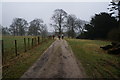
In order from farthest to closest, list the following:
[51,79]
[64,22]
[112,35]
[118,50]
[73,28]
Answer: [73,28] < [64,22] < [112,35] < [118,50] < [51,79]

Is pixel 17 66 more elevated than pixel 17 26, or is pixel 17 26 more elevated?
pixel 17 26

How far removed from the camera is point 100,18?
43.5 metres

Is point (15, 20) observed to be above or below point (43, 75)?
above

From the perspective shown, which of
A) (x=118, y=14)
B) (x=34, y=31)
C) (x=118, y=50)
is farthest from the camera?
(x=34, y=31)

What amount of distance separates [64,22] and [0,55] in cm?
4807

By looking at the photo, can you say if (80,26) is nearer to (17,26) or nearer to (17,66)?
(17,26)

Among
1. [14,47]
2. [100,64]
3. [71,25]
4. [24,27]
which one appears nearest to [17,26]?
[24,27]

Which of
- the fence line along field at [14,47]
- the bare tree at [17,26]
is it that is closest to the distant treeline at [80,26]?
the bare tree at [17,26]

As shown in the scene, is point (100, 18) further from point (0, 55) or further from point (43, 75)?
point (43, 75)

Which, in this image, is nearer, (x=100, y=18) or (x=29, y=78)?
(x=29, y=78)

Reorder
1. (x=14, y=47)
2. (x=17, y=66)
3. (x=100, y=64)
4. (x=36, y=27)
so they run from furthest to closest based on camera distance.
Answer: (x=36, y=27), (x=14, y=47), (x=100, y=64), (x=17, y=66)

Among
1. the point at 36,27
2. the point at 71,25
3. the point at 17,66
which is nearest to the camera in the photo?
the point at 17,66

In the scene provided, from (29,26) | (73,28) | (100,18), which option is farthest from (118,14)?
(29,26)

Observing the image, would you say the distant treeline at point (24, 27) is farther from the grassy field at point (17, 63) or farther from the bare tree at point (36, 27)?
the grassy field at point (17, 63)
